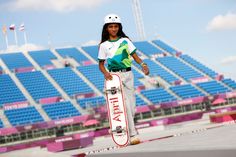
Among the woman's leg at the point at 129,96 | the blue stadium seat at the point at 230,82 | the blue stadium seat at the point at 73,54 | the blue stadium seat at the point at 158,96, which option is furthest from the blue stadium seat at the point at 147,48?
the woman's leg at the point at 129,96

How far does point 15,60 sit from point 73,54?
303 inches

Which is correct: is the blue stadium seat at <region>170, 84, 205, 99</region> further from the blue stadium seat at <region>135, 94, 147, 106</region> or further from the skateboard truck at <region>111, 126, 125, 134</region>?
the skateboard truck at <region>111, 126, 125, 134</region>

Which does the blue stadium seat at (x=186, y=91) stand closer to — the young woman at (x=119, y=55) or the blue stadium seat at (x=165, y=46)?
the blue stadium seat at (x=165, y=46)

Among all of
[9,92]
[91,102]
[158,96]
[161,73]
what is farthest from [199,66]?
[9,92]

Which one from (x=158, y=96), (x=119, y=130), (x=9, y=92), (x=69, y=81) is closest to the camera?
(x=119, y=130)

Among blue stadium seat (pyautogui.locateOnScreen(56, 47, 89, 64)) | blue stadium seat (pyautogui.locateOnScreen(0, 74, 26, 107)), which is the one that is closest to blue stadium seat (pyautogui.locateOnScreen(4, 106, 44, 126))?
blue stadium seat (pyautogui.locateOnScreen(0, 74, 26, 107))

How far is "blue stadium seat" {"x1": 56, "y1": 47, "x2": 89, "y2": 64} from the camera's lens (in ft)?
169

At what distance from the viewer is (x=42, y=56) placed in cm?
5069

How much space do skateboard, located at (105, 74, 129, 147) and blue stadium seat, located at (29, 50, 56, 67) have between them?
Result: 43.2m

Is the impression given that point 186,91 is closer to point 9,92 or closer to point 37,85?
point 37,85

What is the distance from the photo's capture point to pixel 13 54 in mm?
50469

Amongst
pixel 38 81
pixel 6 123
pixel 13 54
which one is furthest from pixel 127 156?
pixel 13 54

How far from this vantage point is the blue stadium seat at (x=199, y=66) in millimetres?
54334

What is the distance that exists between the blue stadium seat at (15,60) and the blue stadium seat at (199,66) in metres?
22.5
